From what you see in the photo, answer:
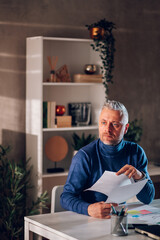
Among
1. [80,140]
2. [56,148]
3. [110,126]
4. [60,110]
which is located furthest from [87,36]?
[110,126]

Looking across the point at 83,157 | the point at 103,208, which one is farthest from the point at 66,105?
the point at 103,208

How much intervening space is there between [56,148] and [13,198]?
0.72m

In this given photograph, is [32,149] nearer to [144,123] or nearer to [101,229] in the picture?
[144,123]

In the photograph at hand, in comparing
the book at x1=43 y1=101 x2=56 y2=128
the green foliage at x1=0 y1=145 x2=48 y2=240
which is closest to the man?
the green foliage at x1=0 y1=145 x2=48 y2=240

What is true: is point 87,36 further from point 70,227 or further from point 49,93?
point 70,227

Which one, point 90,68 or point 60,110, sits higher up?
point 90,68

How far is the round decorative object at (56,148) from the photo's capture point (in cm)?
441

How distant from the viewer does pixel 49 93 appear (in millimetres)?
4539

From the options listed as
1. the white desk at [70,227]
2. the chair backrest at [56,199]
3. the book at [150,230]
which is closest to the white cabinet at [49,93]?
the chair backrest at [56,199]

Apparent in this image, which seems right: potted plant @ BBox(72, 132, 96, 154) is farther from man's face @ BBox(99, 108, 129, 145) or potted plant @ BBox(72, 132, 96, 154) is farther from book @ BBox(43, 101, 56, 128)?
man's face @ BBox(99, 108, 129, 145)

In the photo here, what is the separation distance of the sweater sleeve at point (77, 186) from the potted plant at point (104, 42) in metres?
2.03

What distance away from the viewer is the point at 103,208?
232cm

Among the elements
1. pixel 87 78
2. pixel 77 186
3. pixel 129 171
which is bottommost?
pixel 77 186

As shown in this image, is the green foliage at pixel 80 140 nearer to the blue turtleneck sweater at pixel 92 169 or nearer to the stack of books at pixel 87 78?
the stack of books at pixel 87 78
